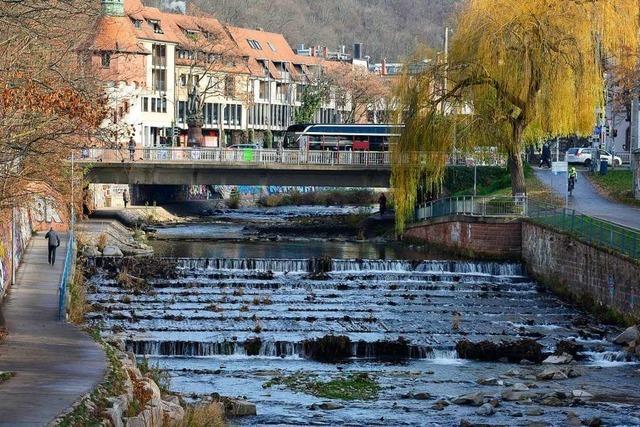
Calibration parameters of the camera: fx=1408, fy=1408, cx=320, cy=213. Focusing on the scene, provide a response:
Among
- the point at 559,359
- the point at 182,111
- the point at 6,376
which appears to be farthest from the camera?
the point at 182,111

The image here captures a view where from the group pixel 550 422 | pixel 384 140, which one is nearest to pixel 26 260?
pixel 550 422

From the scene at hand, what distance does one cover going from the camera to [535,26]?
52531 millimetres

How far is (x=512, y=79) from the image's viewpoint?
175 feet

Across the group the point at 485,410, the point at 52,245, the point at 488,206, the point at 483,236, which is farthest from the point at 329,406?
the point at 488,206

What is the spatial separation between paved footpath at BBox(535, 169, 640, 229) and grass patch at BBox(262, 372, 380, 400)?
19.8 metres

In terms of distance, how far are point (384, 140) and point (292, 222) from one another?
10277 mm

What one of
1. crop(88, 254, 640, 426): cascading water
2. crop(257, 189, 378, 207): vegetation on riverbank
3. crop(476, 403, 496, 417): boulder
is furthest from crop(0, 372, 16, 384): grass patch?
crop(257, 189, 378, 207): vegetation on riverbank

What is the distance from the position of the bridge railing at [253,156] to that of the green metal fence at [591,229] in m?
16.4

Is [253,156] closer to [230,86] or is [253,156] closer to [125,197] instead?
[125,197]

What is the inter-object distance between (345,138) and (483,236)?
34.7 meters

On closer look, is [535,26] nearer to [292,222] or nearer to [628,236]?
[628,236]

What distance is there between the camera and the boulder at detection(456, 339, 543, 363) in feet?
118

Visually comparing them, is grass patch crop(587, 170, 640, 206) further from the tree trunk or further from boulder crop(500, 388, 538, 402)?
boulder crop(500, 388, 538, 402)

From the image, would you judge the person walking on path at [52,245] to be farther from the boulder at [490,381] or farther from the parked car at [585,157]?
the parked car at [585,157]
